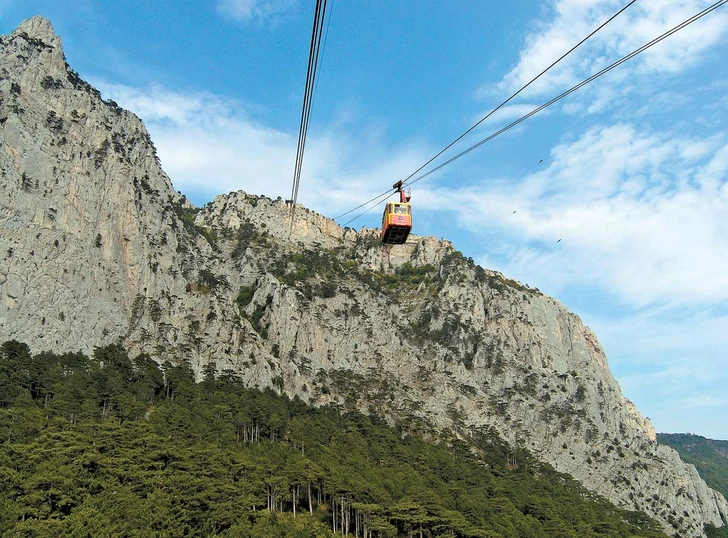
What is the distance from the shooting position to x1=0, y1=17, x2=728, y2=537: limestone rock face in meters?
85.1

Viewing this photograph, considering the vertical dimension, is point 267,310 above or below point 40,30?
below

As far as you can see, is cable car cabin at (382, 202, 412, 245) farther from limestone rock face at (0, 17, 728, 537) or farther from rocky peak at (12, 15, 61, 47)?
rocky peak at (12, 15, 61, 47)

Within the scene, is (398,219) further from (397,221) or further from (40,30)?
(40,30)

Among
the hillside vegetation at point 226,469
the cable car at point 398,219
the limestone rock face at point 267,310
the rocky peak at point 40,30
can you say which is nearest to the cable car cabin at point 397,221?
Result: the cable car at point 398,219

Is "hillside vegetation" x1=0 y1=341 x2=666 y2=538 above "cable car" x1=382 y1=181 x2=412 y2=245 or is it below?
below

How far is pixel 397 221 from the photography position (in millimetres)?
30516

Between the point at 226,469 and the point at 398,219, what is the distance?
3175 cm

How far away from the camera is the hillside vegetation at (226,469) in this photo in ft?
122

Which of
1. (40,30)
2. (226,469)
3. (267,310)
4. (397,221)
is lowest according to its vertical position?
(226,469)

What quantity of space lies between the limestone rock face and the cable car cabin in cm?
6446

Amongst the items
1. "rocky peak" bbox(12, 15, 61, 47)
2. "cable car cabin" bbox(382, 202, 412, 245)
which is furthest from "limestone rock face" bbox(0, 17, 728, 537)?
"cable car cabin" bbox(382, 202, 412, 245)

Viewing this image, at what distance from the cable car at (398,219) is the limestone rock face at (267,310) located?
211 ft

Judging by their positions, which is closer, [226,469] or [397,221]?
[397,221]

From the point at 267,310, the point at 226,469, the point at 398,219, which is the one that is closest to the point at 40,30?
the point at 267,310
